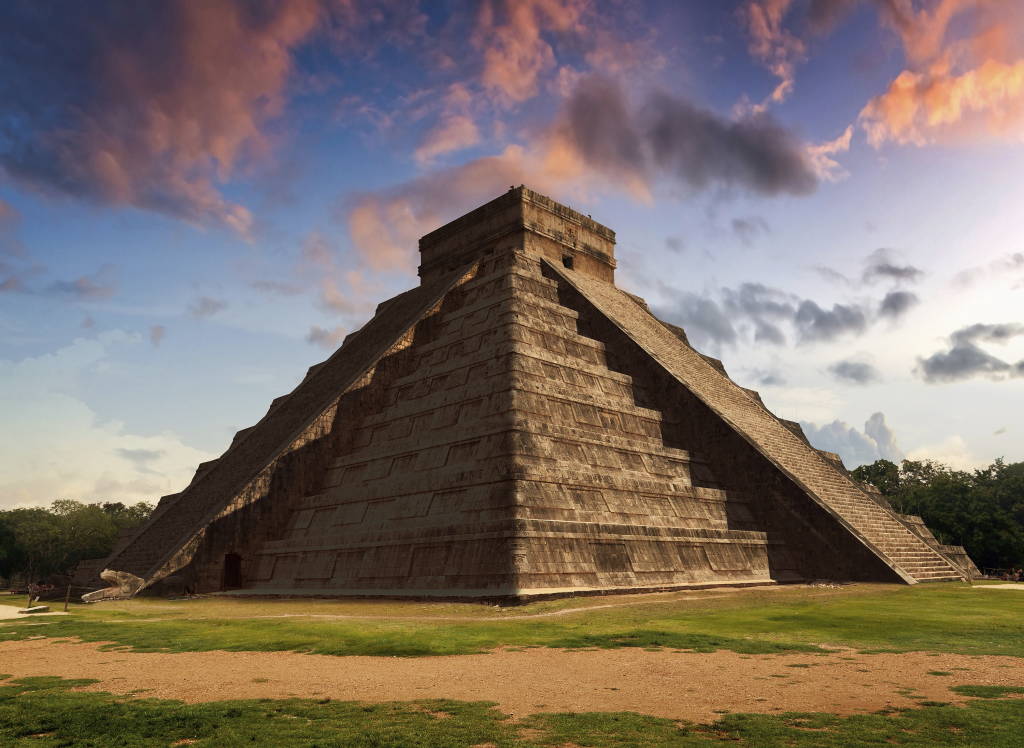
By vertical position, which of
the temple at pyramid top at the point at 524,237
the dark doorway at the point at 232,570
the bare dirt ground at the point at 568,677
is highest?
the temple at pyramid top at the point at 524,237

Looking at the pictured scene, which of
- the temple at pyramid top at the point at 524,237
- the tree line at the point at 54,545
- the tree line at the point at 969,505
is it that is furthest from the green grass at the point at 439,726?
the tree line at the point at 54,545

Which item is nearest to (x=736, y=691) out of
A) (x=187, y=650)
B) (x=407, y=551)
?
(x=187, y=650)

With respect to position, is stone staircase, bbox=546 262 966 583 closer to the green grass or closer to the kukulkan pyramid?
the kukulkan pyramid

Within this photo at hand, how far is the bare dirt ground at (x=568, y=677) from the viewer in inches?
316

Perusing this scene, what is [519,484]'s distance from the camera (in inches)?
786

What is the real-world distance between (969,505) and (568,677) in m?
59.3

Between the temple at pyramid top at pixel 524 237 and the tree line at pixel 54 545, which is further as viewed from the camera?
the tree line at pixel 54 545

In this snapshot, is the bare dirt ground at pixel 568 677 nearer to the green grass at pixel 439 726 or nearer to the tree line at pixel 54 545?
the green grass at pixel 439 726

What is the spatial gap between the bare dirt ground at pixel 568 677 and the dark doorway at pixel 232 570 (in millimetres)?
14315

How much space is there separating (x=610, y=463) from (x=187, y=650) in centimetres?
1499

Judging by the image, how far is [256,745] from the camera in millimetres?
6309

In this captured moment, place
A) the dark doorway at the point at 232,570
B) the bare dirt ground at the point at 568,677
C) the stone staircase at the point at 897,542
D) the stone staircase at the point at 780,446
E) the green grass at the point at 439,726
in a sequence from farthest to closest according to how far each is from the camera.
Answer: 1. the stone staircase at the point at 780,446
2. the stone staircase at the point at 897,542
3. the dark doorway at the point at 232,570
4. the bare dirt ground at the point at 568,677
5. the green grass at the point at 439,726

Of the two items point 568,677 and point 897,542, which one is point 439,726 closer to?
point 568,677

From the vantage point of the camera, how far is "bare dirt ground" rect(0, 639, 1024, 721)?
26.3 ft
